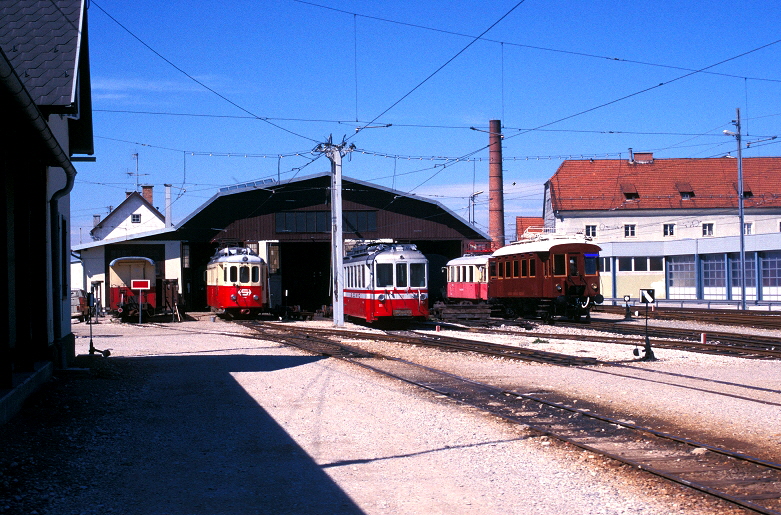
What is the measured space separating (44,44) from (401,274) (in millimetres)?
17532

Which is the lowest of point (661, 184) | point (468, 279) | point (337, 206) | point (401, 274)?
point (468, 279)

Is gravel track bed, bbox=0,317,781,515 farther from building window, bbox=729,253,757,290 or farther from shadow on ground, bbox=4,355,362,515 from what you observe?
building window, bbox=729,253,757,290

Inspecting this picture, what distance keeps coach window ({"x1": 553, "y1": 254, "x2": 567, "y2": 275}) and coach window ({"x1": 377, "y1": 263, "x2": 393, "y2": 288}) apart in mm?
6286

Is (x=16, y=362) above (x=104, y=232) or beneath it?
beneath

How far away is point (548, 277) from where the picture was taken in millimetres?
30922

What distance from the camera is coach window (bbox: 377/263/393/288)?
2872 cm

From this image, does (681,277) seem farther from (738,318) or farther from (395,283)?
(395,283)

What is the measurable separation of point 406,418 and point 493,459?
8.46 ft

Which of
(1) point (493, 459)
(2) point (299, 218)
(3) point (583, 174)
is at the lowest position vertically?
(1) point (493, 459)

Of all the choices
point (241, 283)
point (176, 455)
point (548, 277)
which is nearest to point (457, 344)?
point (548, 277)

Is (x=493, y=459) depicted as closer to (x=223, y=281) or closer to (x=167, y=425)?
(x=167, y=425)

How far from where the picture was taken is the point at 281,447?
9148mm

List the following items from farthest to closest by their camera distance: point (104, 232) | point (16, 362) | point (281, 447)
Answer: point (104, 232), point (16, 362), point (281, 447)

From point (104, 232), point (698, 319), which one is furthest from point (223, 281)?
point (104, 232)
